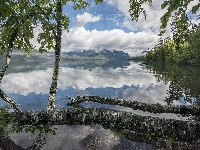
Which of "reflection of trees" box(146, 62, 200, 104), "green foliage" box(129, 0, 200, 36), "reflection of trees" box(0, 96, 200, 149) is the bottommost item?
"reflection of trees" box(146, 62, 200, 104)

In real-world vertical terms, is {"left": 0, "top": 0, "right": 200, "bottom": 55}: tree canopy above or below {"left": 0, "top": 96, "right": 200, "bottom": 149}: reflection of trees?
above

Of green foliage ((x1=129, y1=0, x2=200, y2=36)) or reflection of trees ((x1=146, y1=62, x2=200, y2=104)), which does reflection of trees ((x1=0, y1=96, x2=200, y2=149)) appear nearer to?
green foliage ((x1=129, y1=0, x2=200, y2=36))

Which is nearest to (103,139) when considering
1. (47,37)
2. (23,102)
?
(47,37)

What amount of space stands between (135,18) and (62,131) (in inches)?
818

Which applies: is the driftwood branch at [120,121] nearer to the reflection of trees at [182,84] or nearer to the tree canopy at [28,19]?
the tree canopy at [28,19]

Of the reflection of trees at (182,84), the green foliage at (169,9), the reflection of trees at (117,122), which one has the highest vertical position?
the green foliage at (169,9)

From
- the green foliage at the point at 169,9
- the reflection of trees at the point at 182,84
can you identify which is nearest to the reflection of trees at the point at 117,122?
the green foliage at the point at 169,9

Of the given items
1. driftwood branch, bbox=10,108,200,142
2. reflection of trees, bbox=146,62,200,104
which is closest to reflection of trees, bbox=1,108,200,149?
driftwood branch, bbox=10,108,200,142

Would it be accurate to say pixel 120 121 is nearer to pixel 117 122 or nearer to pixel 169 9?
pixel 117 122

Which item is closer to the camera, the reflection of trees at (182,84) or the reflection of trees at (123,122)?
the reflection of trees at (123,122)

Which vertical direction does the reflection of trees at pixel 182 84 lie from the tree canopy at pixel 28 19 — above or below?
below

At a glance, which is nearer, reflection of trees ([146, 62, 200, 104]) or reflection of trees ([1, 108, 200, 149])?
reflection of trees ([1, 108, 200, 149])

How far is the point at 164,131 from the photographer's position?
8.61ft

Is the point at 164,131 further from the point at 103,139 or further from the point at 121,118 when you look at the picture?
the point at 103,139
